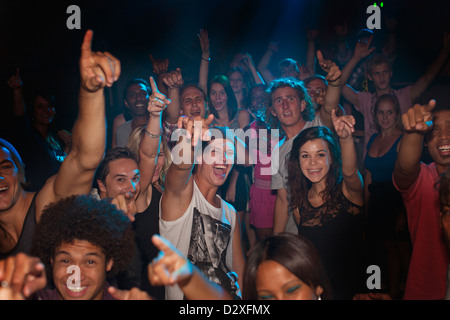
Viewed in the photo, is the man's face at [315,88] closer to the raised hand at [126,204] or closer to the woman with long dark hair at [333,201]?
the woman with long dark hair at [333,201]

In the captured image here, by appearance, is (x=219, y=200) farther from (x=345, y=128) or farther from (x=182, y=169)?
(x=345, y=128)

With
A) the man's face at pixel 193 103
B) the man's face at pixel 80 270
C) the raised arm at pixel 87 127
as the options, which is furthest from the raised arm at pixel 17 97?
the man's face at pixel 80 270

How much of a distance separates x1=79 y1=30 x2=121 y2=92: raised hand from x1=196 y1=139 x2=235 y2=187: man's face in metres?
1.10

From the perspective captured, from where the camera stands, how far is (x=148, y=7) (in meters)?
5.73

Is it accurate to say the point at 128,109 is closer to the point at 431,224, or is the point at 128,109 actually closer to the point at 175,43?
the point at 175,43

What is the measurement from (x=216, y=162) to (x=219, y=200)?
10.3 inches

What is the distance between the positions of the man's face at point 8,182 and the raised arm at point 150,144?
72cm

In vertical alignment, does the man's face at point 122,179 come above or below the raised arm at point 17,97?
below

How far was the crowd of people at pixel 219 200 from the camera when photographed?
1.77 m

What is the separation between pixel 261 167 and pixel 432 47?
350cm

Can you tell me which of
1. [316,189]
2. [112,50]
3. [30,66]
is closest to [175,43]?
[112,50]

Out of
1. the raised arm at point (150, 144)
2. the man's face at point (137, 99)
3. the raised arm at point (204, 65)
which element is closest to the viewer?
the raised arm at point (150, 144)

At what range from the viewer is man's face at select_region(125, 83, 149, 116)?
4055 millimetres

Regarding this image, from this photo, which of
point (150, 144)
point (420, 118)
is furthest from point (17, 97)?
point (420, 118)
